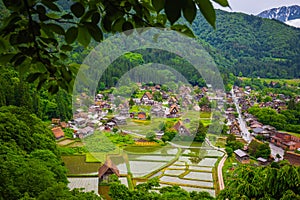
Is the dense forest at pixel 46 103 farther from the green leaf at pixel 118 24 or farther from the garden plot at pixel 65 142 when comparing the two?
the garden plot at pixel 65 142

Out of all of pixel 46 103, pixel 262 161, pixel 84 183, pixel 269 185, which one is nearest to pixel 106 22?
pixel 269 185

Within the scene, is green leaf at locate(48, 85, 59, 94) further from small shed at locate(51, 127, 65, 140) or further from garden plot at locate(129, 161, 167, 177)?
small shed at locate(51, 127, 65, 140)

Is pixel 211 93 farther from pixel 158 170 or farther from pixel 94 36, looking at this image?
pixel 94 36

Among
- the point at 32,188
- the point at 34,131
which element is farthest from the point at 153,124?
the point at 32,188

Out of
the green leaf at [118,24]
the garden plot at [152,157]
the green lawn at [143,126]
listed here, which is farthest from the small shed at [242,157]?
the green leaf at [118,24]

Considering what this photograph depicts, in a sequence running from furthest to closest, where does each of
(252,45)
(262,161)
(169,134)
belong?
(252,45) < (262,161) < (169,134)

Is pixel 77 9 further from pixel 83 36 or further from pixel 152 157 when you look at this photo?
pixel 152 157

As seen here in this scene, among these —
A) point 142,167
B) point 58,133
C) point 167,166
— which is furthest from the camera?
point 58,133
